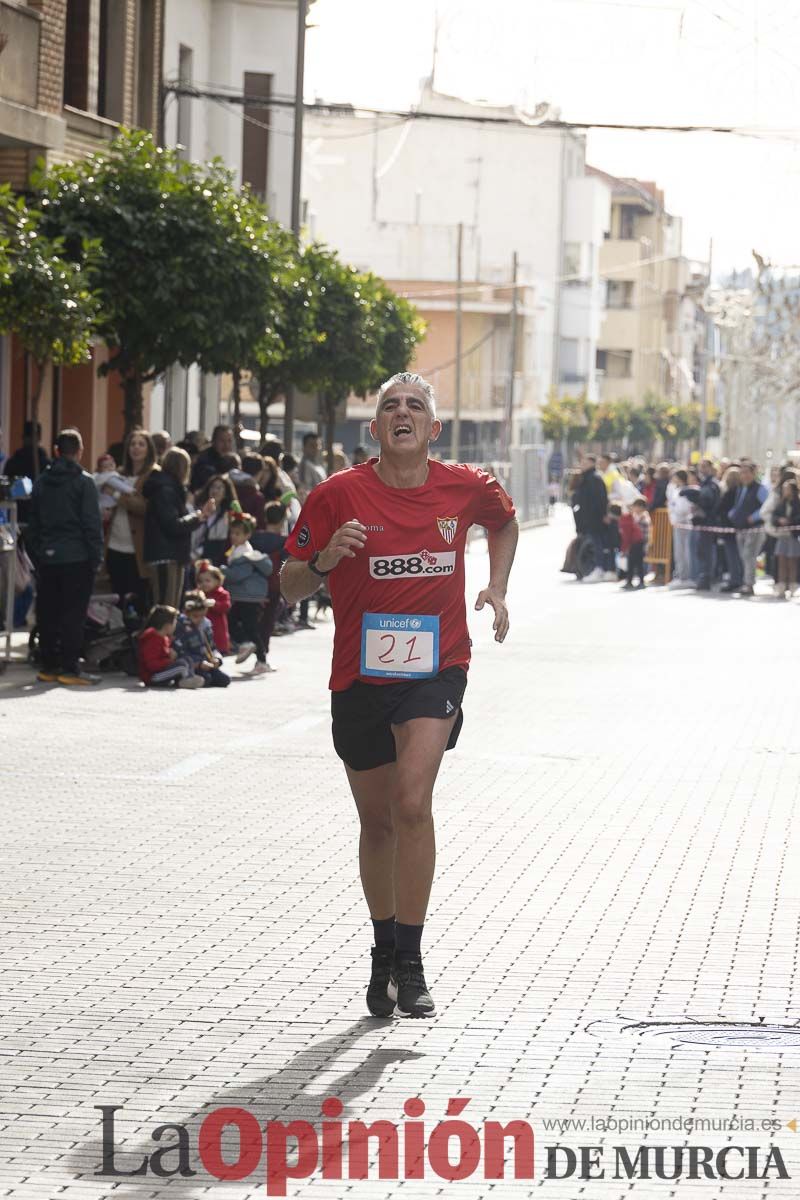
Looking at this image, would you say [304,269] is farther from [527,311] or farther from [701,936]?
[527,311]

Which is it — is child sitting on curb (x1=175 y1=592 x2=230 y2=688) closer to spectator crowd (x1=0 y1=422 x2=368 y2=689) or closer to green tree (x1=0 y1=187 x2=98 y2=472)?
spectator crowd (x1=0 y1=422 x2=368 y2=689)

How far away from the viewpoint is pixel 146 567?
1758cm

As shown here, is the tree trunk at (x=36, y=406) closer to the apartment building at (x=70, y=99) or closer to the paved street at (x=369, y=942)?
the apartment building at (x=70, y=99)

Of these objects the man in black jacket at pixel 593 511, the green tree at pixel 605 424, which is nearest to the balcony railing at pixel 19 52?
the man in black jacket at pixel 593 511

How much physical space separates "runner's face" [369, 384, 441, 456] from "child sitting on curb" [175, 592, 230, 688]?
10072mm

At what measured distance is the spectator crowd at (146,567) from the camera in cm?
1625

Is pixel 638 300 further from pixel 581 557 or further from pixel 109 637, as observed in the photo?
pixel 109 637

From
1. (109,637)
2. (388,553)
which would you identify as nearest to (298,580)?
(388,553)

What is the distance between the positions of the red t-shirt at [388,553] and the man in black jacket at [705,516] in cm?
2606

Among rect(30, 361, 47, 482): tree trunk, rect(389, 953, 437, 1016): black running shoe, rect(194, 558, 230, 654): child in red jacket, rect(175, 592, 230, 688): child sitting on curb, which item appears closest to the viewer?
rect(389, 953, 437, 1016): black running shoe

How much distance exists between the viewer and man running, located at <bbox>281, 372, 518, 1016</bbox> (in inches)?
268

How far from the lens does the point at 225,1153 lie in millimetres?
Answer: 5227

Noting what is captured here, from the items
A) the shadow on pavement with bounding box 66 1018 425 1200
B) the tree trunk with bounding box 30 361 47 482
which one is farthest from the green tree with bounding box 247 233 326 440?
the shadow on pavement with bounding box 66 1018 425 1200

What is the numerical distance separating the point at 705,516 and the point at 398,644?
26279 mm
